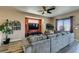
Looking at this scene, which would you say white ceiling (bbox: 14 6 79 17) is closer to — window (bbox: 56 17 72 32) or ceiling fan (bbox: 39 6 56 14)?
ceiling fan (bbox: 39 6 56 14)

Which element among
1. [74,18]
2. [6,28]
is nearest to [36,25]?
[6,28]

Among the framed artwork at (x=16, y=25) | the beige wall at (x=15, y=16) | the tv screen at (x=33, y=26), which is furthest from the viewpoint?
the tv screen at (x=33, y=26)

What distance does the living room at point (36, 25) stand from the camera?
1.88 meters

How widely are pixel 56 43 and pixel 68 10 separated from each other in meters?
0.80

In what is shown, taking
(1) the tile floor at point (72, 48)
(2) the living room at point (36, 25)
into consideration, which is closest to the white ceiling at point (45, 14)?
(2) the living room at point (36, 25)

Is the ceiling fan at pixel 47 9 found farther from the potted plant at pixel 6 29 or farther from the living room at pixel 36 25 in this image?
the potted plant at pixel 6 29

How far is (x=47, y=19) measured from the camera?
6.92 ft

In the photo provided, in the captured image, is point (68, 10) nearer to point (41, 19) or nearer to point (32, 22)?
point (41, 19)

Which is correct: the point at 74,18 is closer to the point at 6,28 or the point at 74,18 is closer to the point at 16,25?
the point at 16,25

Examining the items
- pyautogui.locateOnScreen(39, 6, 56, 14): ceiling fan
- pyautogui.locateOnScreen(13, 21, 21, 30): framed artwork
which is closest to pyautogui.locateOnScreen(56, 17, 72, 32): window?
pyautogui.locateOnScreen(39, 6, 56, 14): ceiling fan
